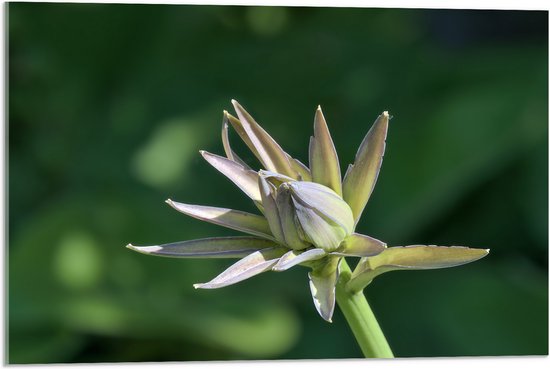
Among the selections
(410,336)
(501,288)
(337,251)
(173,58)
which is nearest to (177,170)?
(173,58)

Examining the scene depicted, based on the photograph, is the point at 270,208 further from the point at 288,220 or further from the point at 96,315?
the point at 96,315

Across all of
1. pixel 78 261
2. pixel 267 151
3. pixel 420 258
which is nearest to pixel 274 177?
pixel 267 151

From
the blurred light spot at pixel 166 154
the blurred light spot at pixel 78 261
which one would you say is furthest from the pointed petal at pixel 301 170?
the blurred light spot at pixel 166 154

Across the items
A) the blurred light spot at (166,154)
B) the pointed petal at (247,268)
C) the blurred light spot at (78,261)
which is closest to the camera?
the pointed petal at (247,268)

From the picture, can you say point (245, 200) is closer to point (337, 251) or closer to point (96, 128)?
point (96, 128)

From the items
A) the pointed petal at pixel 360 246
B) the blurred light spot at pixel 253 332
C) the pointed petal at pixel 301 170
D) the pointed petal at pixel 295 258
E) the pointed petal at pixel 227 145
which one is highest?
the pointed petal at pixel 227 145

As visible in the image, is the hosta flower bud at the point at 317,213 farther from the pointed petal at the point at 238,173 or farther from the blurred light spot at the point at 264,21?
the blurred light spot at the point at 264,21

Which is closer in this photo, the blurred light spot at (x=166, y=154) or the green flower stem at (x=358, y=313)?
the green flower stem at (x=358, y=313)

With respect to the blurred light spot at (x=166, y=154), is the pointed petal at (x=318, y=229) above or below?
below
